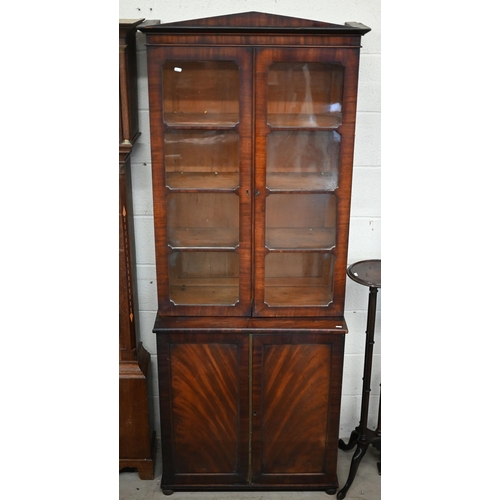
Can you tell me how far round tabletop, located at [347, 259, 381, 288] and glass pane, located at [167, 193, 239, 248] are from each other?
21.6 inches

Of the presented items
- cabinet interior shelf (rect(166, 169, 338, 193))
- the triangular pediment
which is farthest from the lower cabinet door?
the triangular pediment

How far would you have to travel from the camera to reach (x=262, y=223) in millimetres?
2488

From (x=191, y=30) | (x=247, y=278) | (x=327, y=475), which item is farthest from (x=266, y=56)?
(x=327, y=475)

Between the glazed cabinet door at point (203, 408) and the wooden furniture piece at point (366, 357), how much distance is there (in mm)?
535

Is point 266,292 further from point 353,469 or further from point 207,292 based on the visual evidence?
point 353,469

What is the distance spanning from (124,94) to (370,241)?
4.37 ft

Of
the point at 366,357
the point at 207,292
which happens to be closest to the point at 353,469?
the point at 366,357

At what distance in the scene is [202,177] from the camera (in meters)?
2.52

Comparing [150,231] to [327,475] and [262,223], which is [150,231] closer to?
[262,223]

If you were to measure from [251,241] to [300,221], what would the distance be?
245 mm

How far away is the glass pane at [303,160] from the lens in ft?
8.04

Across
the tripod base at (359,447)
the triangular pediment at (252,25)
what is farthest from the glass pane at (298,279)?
the triangular pediment at (252,25)

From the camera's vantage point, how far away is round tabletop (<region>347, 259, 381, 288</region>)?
100.0 inches

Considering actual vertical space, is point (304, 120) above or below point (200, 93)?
below
